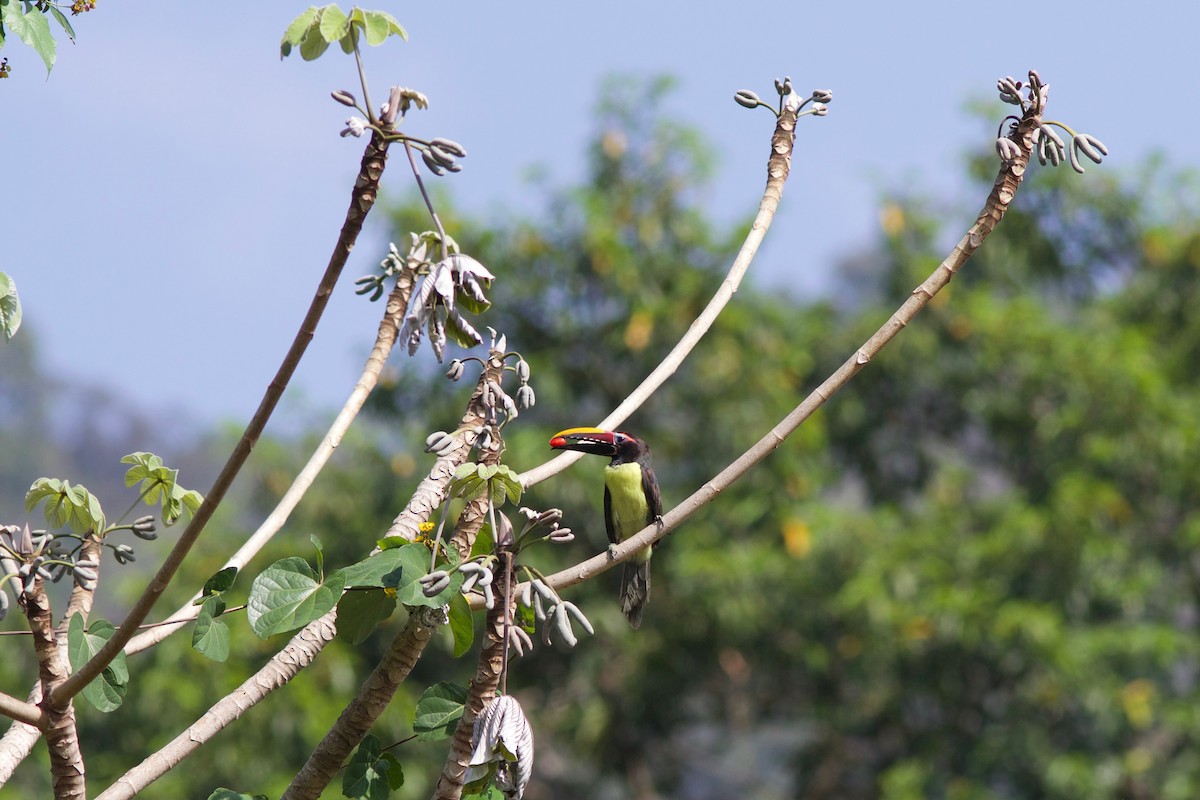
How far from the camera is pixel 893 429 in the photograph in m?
11.3

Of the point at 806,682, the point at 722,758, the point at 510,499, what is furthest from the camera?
the point at 722,758

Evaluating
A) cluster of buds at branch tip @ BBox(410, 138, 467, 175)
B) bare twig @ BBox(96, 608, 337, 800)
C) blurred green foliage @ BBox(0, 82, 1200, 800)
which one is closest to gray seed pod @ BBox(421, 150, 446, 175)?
cluster of buds at branch tip @ BBox(410, 138, 467, 175)

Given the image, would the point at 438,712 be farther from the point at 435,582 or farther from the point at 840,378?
the point at 840,378

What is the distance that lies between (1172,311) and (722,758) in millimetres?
5100

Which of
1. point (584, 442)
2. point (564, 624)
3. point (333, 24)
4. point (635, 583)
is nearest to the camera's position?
point (333, 24)

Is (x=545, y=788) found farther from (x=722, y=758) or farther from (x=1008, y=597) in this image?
(x=1008, y=597)

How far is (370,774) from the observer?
2.56m

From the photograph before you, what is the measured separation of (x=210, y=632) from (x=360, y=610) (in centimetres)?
27

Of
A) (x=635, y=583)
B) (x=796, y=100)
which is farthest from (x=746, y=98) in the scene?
(x=635, y=583)

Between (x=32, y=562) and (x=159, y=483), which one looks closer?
(x=32, y=562)

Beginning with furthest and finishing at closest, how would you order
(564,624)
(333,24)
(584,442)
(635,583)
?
(635,583)
(584,442)
(564,624)
(333,24)

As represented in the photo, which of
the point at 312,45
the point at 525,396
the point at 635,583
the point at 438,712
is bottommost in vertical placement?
the point at 635,583

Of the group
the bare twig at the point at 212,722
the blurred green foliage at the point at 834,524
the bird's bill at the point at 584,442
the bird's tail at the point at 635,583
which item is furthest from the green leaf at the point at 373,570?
the blurred green foliage at the point at 834,524

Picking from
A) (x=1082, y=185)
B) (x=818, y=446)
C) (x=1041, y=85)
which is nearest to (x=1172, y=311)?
(x=1082, y=185)
